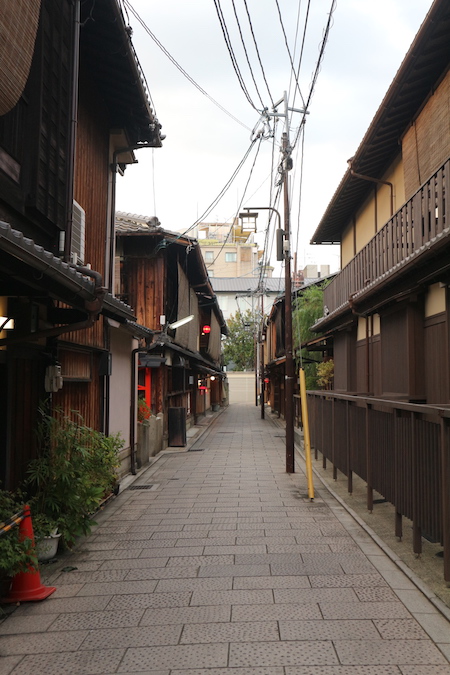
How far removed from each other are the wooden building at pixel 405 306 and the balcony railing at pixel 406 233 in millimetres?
26

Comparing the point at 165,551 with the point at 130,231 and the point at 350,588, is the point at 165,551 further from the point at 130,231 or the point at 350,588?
the point at 130,231

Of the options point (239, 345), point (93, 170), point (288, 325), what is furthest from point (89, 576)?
point (239, 345)

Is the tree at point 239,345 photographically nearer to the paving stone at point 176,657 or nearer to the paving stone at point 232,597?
the paving stone at point 232,597

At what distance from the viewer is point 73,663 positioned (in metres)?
4.68

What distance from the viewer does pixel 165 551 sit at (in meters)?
7.95

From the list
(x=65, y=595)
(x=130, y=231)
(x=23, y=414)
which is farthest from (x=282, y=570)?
(x=130, y=231)

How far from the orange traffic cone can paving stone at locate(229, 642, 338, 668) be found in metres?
2.41

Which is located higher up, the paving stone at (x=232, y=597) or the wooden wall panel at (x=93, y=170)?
the wooden wall panel at (x=93, y=170)

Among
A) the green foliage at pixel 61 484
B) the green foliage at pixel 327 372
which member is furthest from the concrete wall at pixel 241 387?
the green foliage at pixel 61 484

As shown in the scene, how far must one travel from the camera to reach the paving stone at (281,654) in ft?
15.1

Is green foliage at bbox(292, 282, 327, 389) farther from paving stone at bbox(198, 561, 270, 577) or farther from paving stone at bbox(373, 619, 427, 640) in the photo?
paving stone at bbox(373, 619, 427, 640)

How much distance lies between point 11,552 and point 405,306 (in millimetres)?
9030

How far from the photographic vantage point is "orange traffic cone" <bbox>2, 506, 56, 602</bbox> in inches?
239

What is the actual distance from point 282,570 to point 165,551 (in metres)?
1.81
